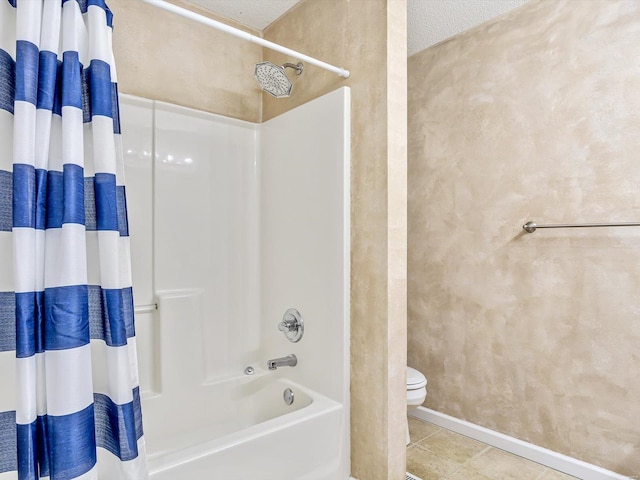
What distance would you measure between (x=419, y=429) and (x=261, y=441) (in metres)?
1.45

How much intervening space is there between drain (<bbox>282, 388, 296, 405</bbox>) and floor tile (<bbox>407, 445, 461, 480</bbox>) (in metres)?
0.75

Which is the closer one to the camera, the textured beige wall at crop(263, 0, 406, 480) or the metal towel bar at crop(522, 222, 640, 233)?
the textured beige wall at crop(263, 0, 406, 480)

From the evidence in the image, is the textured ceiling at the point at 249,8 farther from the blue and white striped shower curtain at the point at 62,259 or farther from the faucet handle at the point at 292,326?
the faucet handle at the point at 292,326

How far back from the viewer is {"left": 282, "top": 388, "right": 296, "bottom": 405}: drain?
1.84 metres

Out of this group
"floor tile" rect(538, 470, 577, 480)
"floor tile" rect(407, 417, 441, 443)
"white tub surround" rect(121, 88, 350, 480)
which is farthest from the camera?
"floor tile" rect(407, 417, 441, 443)

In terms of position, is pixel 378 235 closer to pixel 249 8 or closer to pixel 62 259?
pixel 62 259

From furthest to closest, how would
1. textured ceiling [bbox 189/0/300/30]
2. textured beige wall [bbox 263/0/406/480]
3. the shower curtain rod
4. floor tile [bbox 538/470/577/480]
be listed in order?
textured ceiling [bbox 189/0/300/30], floor tile [bbox 538/470/577/480], textured beige wall [bbox 263/0/406/480], the shower curtain rod

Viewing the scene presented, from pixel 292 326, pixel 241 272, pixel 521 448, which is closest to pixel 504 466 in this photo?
pixel 521 448

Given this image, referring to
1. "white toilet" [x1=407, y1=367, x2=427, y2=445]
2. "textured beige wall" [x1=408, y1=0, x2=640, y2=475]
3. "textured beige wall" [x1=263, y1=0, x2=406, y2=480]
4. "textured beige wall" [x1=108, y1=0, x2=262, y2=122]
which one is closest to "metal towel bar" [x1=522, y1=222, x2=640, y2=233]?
"textured beige wall" [x1=408, y1=0, x2=640, y2=475]

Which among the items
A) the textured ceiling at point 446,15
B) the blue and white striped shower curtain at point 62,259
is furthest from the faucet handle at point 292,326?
the textured ceiling at point 446,15

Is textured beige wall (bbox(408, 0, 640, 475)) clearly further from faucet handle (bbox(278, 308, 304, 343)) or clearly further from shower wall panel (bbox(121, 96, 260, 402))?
shower wall panel (bbox(121, 96, 260, 402))

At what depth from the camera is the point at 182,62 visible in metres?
2.10

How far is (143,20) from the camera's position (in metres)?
1.98

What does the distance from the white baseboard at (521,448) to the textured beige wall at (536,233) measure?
0.12 feet
